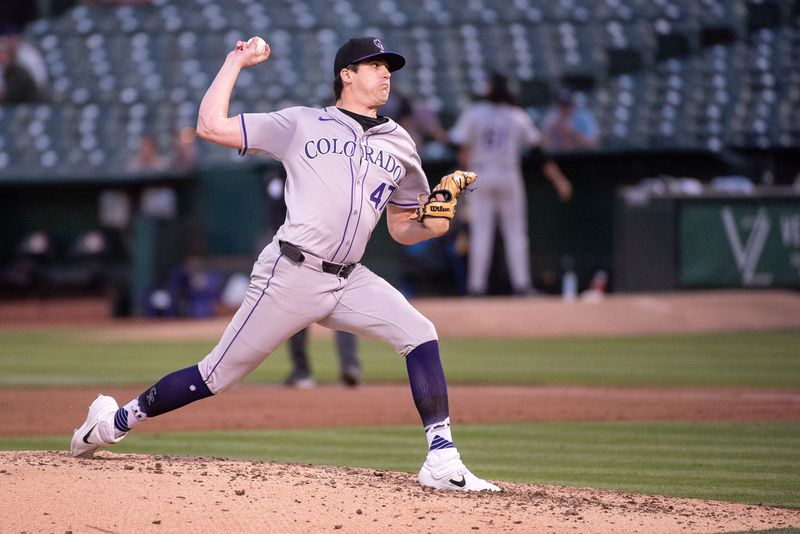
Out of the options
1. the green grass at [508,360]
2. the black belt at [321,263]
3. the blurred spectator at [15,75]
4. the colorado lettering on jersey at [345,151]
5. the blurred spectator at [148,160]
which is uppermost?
the blurred spectator at [15,75]

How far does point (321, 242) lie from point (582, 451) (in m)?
2.64

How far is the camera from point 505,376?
37.3ft

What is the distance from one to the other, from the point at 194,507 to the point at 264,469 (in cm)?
78

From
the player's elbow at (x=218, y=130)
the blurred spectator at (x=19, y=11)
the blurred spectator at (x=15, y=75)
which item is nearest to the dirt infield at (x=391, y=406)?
the player's elbow at (x=218, y=130)

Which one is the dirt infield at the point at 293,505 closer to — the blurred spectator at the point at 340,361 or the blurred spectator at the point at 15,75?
the blurred spectator at the point at 340,361

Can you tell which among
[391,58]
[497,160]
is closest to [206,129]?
[391,58]

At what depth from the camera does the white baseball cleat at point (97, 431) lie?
5.31 m

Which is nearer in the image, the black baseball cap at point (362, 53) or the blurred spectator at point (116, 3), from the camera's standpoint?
the black baseball cap at point (362, 53)

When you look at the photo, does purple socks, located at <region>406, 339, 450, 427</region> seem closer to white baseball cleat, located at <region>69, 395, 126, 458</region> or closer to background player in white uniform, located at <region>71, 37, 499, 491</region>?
background player in white uniform, located at <region>71, 37, 499, 491</region>

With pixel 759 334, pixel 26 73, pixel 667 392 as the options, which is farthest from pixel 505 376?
pixel 26 73

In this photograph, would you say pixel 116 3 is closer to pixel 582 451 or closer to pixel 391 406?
pixel 391 406

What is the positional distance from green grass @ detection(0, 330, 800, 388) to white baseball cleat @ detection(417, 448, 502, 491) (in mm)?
5880

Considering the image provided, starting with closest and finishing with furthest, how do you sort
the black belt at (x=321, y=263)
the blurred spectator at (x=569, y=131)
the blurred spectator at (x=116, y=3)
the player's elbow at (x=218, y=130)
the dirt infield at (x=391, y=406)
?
the player's elbow at (x=218, y=130) → the black belt at (x=321, y=263) → the dirt infield at (x=391, y=406) → the blurred spectator at (x=569, y=131) → the blurred spectator at (x=116, y=3)

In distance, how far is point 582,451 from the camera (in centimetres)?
702
